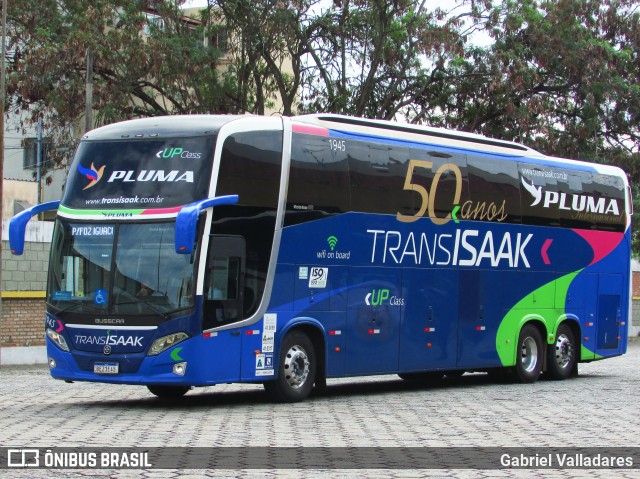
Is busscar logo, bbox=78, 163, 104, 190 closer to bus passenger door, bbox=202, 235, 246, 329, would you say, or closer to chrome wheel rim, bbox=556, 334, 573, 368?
bus passenger door, bbox=202, 235, 246, 329

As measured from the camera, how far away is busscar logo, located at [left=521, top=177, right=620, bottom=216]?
22.5 m

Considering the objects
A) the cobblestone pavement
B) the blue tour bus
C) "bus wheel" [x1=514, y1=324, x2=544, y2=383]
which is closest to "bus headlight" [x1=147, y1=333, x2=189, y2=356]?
Answer: the blue tour bus

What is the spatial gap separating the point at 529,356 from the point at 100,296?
9591 mm

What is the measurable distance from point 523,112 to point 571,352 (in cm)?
1154

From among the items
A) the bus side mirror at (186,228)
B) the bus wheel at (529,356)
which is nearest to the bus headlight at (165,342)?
the bus side mirror at (186,228)

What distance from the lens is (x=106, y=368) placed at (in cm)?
1600

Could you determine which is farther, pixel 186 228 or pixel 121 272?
pixel 121 272

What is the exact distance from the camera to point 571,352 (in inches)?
934

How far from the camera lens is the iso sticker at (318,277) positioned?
17781 millimetres

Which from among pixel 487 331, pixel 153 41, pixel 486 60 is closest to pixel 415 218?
pixel 487 331

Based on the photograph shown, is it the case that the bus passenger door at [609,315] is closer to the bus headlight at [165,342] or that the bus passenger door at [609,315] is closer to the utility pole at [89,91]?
the bus headlight at [165,342]

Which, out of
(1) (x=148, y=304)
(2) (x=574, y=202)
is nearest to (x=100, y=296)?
(1) (x=148, y=304)

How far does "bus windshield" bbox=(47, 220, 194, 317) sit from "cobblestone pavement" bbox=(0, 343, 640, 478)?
140 cm

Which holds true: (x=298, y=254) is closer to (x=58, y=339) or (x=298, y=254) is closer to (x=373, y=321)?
(x=373, y=321)
